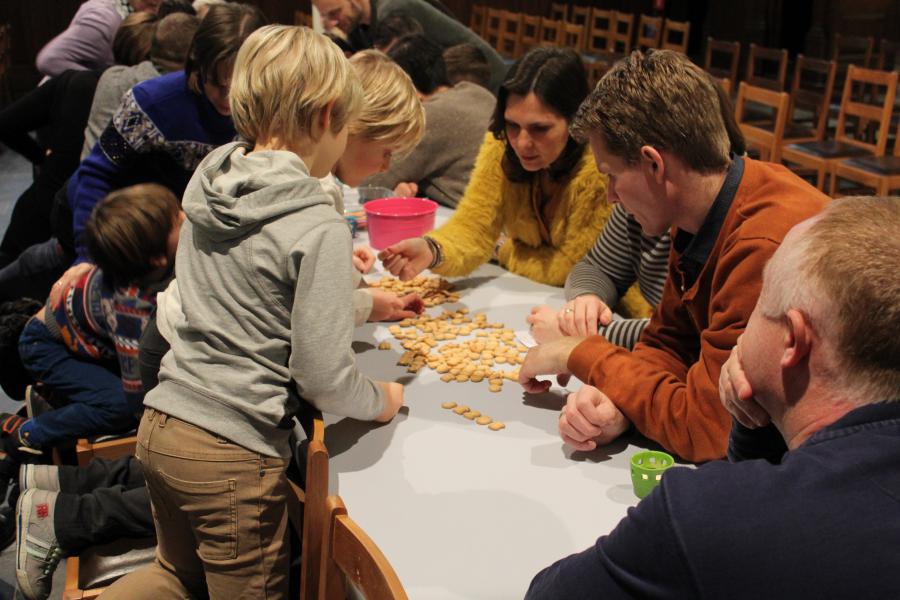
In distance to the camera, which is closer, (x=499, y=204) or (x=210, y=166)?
(x=210, y=166)

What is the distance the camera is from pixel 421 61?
3.62 m

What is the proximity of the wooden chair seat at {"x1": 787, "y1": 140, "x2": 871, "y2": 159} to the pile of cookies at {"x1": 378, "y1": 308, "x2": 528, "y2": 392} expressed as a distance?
4.34 m

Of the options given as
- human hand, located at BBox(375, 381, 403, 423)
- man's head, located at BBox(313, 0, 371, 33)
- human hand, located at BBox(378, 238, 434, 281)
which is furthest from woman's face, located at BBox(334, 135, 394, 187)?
man's head, located at BBox(313, 0, 371, 33)

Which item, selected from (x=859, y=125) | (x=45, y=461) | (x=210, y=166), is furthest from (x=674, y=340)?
(x=859, y=125)

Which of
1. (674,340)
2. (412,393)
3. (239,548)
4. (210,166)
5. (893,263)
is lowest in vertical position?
(239,548)

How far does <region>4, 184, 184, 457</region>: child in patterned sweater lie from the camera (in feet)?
7.09

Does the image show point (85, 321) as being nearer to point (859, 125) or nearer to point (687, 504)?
point (687, 504)

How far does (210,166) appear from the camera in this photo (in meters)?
1.56

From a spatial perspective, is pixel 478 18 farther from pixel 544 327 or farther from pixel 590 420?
pixel 590 420

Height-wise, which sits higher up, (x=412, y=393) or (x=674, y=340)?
(x=674, y=340)

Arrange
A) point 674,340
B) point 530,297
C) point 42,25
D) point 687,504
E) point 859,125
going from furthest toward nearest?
1. point 42,25
2. point 859,125
3. point 530,297
4. point 674,340
5. point 687,504

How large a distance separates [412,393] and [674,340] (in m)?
0.60

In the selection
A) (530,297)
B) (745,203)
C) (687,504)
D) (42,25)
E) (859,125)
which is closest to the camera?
(687,504)

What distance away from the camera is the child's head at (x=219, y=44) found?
2.35 metres
